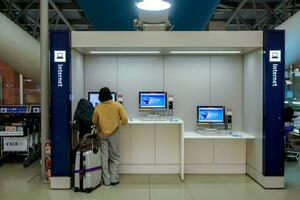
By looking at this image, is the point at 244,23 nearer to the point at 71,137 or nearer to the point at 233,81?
the point at 233,81

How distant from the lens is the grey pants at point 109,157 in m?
5.43

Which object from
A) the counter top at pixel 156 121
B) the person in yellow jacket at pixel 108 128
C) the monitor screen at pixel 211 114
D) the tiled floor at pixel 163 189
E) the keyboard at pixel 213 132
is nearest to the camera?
the tiled floor at pixel 163 189

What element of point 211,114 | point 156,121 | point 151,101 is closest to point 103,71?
point 151,101

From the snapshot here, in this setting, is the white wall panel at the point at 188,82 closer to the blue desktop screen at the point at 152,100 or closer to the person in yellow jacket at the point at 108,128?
the blue desktop screen at the point at 152,100

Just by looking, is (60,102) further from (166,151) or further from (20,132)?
(20,132)

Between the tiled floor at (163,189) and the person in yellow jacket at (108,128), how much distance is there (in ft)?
0.76

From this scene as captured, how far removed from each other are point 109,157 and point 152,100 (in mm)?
1231

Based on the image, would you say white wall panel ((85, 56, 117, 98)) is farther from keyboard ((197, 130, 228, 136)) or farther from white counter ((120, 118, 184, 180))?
keyboard ((197, 130, 228, 136))

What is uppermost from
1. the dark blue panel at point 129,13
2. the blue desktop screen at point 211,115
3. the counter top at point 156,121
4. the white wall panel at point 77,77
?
the dark blue panel at point 129,13

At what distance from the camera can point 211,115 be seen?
235 inches

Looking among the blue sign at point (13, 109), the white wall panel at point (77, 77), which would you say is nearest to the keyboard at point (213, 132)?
the white wall panel at point (77, 77)

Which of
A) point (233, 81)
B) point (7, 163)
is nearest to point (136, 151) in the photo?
point (233, 81)

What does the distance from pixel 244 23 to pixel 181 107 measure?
548 cm

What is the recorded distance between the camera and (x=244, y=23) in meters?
10.6
